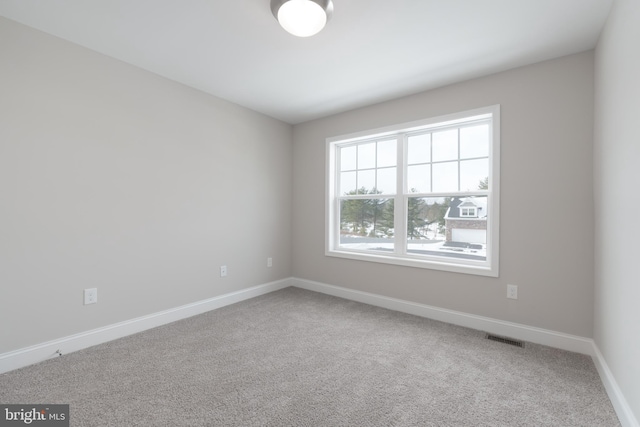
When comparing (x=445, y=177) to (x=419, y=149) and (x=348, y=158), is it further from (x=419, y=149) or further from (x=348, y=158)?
(x=348, y=158)

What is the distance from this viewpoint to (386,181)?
138 inches

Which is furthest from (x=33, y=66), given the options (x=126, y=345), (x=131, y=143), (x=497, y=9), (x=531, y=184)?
(x=531, y=184)

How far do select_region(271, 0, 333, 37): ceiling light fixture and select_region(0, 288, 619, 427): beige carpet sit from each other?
2320 mm

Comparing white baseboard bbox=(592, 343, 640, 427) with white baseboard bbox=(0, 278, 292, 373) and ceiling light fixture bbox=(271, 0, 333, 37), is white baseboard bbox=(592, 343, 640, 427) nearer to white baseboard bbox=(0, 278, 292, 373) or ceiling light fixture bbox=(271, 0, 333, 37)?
ceiling light fixture bbox=(271, 0, 333, 37)

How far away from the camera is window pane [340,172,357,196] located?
12.6ft

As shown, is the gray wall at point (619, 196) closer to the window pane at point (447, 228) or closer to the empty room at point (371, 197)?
the empty room at point (371, 197)

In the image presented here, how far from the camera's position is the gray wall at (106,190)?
2.01m

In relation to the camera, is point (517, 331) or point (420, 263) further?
point (420, 263)

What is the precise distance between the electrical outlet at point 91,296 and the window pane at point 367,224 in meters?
2.71

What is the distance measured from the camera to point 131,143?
8.47 feet

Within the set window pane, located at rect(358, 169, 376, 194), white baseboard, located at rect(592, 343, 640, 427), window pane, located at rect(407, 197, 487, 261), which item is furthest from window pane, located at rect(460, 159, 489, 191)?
white baseboard, located at rect(592, 343, 640, 427)

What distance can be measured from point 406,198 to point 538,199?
1242 mm

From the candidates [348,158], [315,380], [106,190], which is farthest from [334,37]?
[315,380]

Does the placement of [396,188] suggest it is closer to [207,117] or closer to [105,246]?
[207,117]
